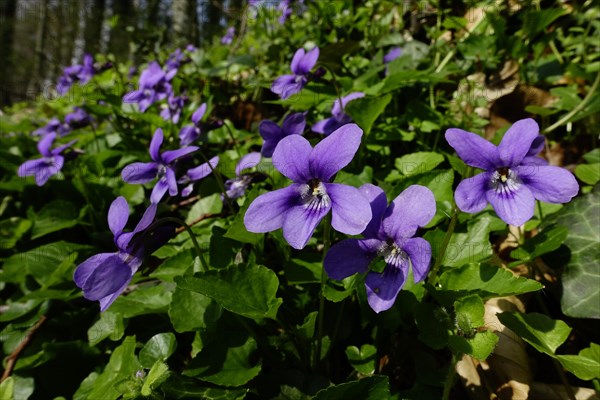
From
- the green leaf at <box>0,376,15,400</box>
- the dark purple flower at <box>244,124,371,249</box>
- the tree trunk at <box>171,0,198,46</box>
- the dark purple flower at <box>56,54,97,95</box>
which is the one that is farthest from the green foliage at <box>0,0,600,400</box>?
the tree trunk at <box>171,0,198,46</box>

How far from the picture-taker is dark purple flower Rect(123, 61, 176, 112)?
119 inches

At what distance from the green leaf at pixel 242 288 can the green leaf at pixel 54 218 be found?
1487 millimetres

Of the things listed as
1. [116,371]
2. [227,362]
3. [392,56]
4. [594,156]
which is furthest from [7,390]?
[392,56]

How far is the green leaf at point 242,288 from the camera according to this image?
49.3 inches

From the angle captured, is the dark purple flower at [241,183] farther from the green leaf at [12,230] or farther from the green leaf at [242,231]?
the green leaf at [12,230]

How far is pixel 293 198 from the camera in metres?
1.21

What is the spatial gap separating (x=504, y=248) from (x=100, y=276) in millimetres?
1629

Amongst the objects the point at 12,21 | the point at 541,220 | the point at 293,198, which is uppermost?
the point at 293,198

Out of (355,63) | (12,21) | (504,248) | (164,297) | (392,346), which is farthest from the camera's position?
(12,21)

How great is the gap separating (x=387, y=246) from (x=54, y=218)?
6.61 ft

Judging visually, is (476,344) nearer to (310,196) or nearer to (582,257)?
(310,196)

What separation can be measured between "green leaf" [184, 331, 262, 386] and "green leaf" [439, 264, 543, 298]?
0.64 metres

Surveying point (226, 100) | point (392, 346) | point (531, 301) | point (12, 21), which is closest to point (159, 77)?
point (226, 100)

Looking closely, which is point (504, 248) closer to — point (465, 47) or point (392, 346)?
point (392, 346)
